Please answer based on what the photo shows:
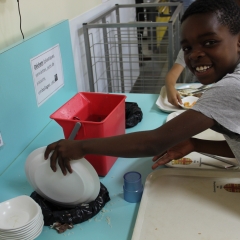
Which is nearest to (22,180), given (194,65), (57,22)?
(194,65)

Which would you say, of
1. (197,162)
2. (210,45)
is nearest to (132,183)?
(197,162)

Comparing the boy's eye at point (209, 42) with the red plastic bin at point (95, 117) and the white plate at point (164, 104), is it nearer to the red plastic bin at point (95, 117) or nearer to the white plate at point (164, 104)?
the red plastic bin at point (95, 117)

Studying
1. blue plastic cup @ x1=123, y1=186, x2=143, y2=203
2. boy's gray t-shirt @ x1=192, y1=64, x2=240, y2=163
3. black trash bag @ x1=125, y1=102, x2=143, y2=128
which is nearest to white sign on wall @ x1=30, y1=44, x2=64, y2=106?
black trash bag @ x1=125, y1=102, x2=143, y2=128

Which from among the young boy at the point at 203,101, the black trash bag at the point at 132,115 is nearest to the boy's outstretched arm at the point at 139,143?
the young boy at the point at 203,101

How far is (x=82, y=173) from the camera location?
2.30 feet

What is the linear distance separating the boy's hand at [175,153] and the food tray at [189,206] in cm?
2

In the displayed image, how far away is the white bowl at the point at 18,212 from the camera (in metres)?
0.65

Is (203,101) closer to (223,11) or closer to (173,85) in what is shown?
(223,11)

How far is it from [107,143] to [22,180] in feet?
1.03

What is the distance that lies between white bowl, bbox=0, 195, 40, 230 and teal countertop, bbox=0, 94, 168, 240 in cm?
6

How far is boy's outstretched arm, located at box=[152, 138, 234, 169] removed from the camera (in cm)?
86

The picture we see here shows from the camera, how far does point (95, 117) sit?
103 cm

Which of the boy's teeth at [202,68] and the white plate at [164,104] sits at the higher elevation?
the boy's teeth at [202,68]

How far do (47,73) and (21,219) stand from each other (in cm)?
62
